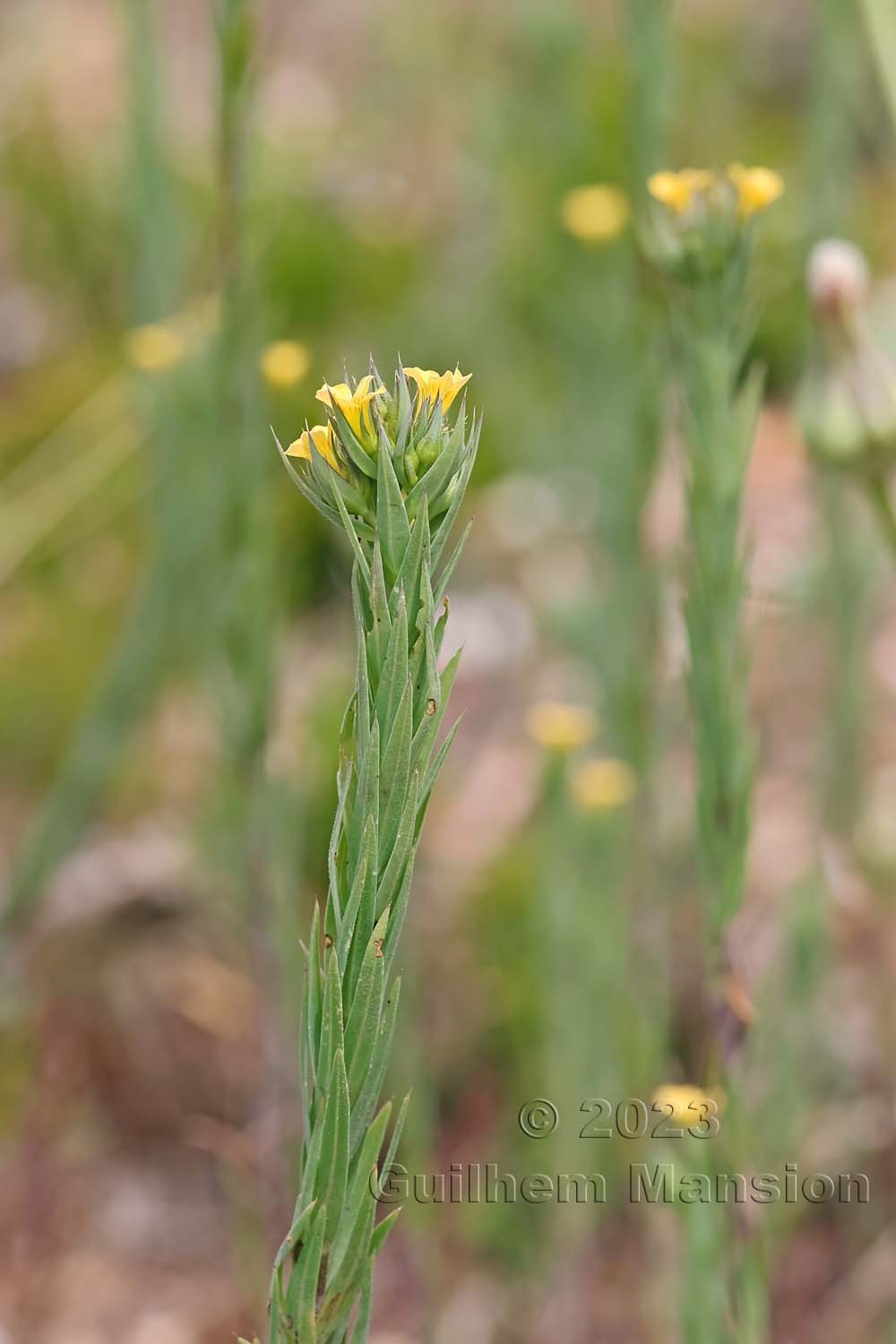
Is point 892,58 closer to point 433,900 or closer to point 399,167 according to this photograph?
point 433,900

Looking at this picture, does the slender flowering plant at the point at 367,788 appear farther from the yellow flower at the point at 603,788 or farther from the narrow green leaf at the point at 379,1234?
the yellow flower at the point at 603,788

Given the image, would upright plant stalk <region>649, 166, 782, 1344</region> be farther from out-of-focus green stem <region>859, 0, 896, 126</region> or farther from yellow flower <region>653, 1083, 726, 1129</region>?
out-of-focus green stem <region>859, 0, 896, 126</region>

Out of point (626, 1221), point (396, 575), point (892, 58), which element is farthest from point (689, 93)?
point (396, 575)

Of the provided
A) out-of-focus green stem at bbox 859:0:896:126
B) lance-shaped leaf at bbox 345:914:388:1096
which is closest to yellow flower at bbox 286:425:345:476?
lance-shaped leaf at bbox 345:914:388:1096

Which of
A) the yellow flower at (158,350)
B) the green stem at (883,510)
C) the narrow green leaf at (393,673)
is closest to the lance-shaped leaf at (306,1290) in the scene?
the narrow green leaf at (393,673)

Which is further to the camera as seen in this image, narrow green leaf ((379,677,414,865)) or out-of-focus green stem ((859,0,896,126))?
out-of-focus green stem ((859,0,896,126))

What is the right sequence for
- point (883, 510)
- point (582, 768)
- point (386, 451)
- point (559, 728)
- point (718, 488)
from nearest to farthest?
point (386, 451)
point (718, 488)
point (883, 510)
point (559, 728)
point (582, 768)

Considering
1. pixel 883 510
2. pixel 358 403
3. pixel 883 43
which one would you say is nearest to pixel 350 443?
pixel 358 403

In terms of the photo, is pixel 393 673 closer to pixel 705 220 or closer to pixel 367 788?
pixel 367 788
